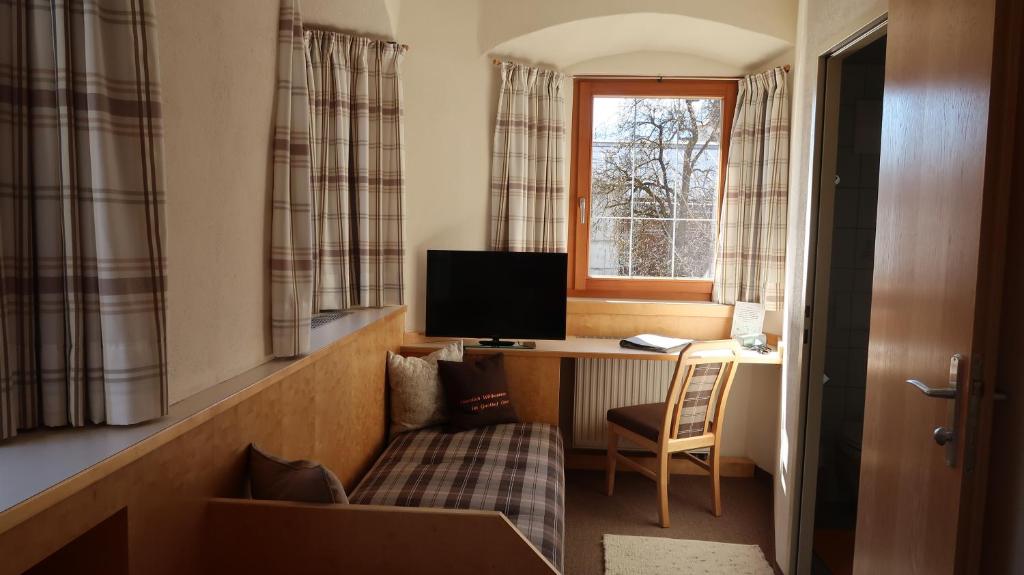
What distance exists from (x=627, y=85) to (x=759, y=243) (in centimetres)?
121

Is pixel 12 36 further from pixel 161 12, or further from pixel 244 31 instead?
pixel 244 31

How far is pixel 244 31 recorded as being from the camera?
180 cm

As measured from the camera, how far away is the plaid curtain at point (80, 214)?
1.20 m

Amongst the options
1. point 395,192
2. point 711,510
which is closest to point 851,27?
point 395,192

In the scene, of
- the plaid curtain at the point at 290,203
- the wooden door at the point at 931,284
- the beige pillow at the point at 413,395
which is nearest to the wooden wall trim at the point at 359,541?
the plaid curtain at the point at 290,203

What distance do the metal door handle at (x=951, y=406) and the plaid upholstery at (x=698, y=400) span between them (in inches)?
71.4

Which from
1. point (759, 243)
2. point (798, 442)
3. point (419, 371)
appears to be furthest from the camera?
point (759, 243)

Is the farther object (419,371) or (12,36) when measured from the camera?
(419,371)

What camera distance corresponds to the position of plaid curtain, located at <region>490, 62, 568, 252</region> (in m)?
3.87

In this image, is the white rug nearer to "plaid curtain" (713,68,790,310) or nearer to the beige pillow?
the beige pillow

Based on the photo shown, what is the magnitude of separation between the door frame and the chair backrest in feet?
1.81

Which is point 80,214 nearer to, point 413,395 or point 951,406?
point 951,406

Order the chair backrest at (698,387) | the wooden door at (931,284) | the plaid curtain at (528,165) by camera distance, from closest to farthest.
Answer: the wooden door at (931,284), the chair backrest at (698,387), the plaid curtain at (528,165)

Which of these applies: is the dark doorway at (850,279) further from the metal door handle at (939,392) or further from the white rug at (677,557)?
the metal door handle at (939,392)
